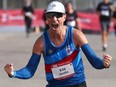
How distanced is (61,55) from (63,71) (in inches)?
8.7

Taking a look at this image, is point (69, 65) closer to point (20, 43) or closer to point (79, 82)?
point (79, 82)

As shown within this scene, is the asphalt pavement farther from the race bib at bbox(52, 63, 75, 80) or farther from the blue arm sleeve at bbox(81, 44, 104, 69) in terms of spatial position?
the blue arm sleeve at bbox(81, 44, 104, 69)

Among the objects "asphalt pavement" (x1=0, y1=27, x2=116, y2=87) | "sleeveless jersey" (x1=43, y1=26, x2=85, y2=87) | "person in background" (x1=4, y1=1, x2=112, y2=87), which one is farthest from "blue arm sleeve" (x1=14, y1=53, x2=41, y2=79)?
"asphalt pavement" (x1=0, y1=27, x2=116, y2=87)

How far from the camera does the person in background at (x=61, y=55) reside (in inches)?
180

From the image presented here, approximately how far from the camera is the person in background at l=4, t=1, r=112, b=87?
4.58 meters

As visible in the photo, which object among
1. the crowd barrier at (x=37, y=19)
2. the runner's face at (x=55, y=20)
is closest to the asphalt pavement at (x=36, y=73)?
the runner's face at (x=55, y=20)

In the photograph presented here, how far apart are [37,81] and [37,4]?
17468mm

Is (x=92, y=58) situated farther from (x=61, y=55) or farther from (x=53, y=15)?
(x=53, y=15)

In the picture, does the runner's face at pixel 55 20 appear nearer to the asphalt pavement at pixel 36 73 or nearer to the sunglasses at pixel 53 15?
the sunglasses at pixel 53 15

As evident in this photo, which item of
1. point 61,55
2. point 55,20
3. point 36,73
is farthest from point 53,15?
point 36,73

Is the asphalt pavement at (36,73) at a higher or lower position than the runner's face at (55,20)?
lower

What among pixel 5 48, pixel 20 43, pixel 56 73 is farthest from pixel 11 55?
pixel 56 73

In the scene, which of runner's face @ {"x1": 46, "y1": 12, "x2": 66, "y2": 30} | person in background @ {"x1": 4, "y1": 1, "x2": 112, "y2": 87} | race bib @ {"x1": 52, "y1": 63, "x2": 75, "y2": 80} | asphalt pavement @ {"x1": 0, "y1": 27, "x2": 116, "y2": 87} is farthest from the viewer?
asphalt pavement @ {"x1": 0, "y1": 27, "x2": 116, "y2": 87}

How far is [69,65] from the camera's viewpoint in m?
4.68
